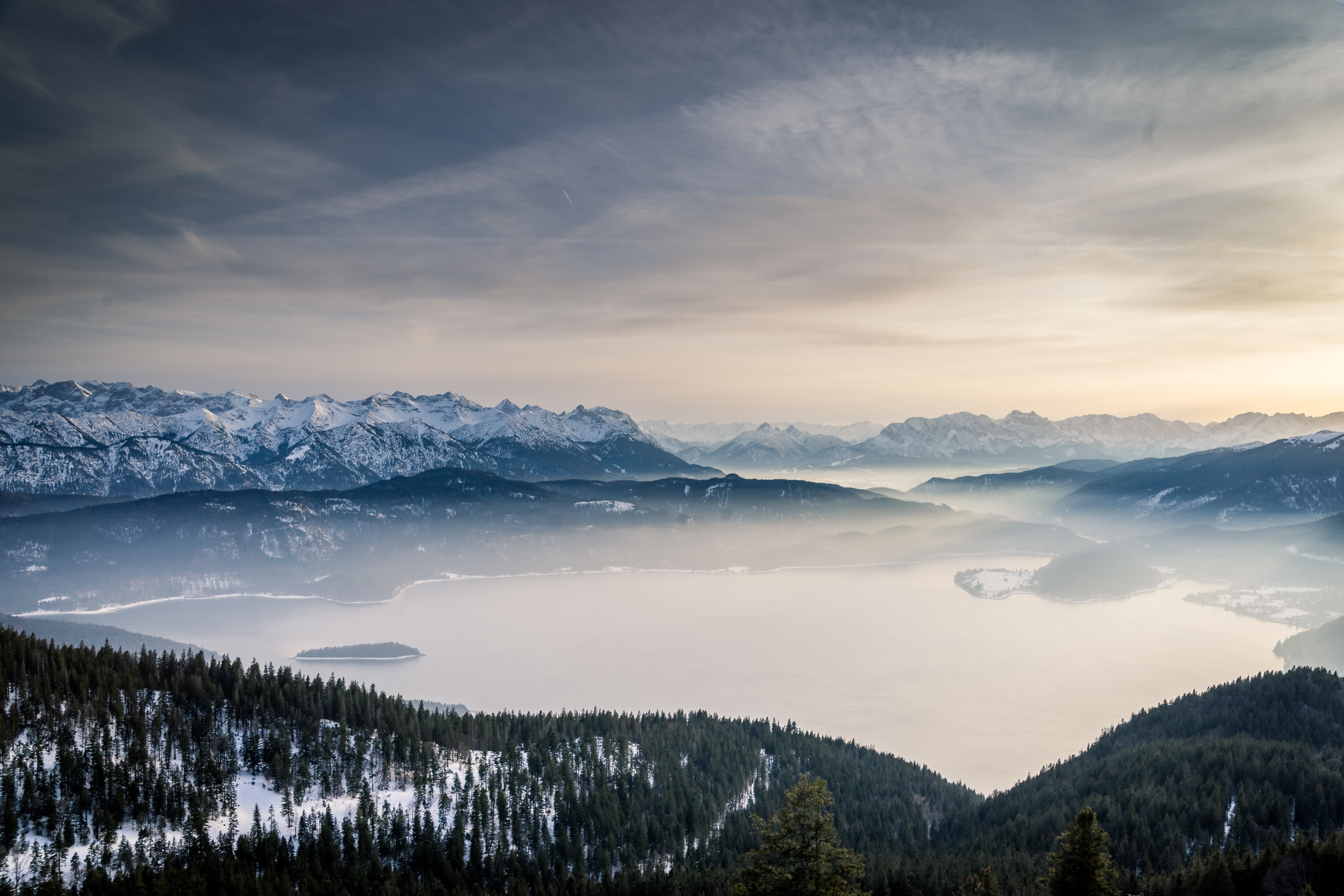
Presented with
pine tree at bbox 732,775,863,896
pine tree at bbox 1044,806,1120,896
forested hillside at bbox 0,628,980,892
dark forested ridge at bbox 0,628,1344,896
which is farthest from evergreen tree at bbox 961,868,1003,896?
forested hillside at bbox 0,628,980,892

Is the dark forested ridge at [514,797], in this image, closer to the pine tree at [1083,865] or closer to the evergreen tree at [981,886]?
the evergreen tree at [981,886]

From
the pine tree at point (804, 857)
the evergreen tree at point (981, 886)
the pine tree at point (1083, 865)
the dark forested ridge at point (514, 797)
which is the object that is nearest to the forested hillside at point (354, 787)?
the dark forested ridge at point (514, 797)

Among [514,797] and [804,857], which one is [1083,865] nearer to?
[804,857]

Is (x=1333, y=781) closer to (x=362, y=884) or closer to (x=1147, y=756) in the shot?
(x=1147, y=756)

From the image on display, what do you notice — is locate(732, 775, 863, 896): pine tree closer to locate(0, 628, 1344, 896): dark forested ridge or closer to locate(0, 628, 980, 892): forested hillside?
locate(0, 628, 1344, 896): dark forested ridge

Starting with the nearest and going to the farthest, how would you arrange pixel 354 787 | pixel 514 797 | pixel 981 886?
1. pixel 981 886
2. pixel 354 787
3. pixel 514 797

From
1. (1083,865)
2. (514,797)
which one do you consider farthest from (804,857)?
(514,797)
